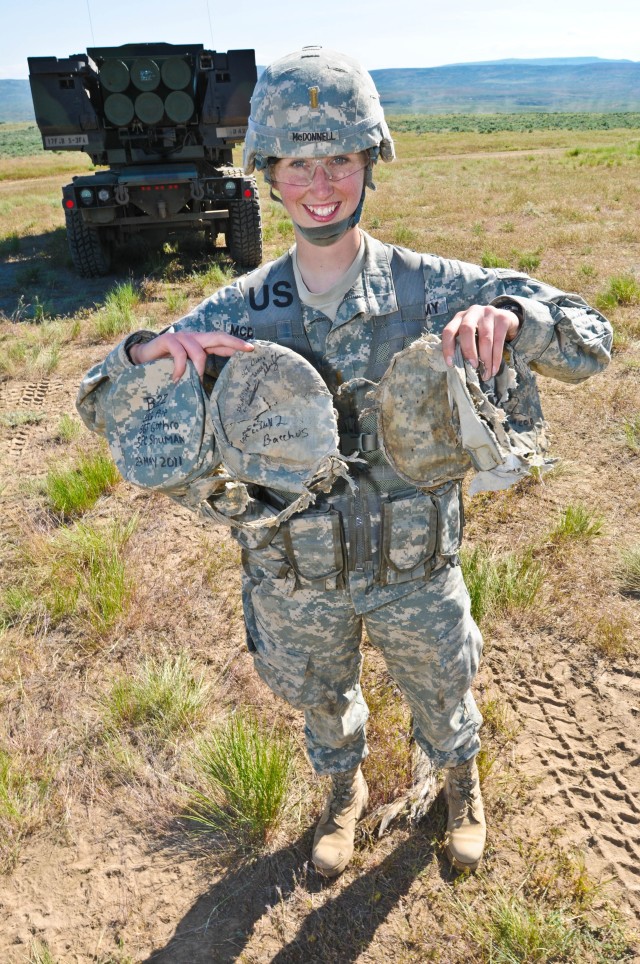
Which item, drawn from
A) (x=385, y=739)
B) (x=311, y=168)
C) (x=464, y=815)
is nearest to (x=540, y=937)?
(x=464, y=815)

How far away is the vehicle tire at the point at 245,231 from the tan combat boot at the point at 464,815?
8.03 m

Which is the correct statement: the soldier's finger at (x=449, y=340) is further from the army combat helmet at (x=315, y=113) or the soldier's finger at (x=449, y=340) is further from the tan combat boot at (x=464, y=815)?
the tan combat boot at (x=464, y=815)

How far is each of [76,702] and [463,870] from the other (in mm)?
1708

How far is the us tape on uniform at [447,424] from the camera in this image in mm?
1374

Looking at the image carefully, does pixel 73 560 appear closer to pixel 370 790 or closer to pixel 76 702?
pixel 76 702

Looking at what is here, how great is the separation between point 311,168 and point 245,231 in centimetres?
776

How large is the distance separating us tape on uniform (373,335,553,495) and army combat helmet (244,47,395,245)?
1.48ft

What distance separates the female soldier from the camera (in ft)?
5.35

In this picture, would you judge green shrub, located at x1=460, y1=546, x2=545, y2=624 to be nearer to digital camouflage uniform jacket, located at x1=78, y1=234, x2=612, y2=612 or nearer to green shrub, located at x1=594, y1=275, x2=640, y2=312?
digital camouflage uniform jacket, located at x1=78, y1=234, x2=612, y2=612

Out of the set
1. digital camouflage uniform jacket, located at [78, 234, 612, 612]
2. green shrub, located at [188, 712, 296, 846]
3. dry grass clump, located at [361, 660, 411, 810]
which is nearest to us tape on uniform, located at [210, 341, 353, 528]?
digital camouflage uniform jacket, located at [78, 234, 612, 612]

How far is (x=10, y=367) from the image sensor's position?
641cm

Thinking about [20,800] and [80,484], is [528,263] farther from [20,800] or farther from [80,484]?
[20,800]

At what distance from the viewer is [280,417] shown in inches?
62.4

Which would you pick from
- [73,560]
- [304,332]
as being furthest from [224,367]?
[73,560]
